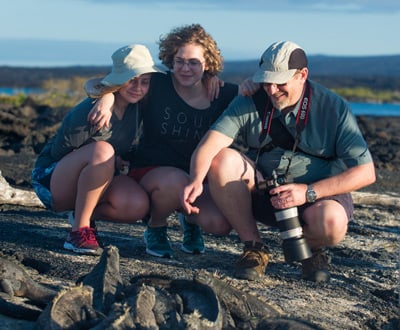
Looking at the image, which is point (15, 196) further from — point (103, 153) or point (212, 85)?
point (212, 85)

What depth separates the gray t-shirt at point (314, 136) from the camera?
18.5 feet

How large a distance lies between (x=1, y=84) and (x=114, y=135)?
54.2m

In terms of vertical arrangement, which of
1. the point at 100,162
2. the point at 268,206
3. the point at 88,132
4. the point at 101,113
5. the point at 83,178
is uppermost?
the point at 101,113

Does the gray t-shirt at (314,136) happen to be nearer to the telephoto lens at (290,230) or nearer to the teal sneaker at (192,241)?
the telephoto lens at (290,230)

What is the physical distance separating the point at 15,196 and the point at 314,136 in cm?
305

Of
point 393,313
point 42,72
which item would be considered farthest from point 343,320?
point 42,72

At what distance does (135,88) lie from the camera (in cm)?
599

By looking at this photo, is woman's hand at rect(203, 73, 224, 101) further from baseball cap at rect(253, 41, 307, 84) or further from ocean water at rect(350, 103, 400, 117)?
ocean water at rect(350, 103, 400, 117)

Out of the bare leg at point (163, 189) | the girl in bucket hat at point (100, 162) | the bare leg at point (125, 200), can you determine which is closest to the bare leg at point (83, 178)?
the girl in bucket hat at point (100, 162)

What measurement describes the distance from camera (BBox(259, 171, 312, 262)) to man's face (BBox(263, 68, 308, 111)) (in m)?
0.41

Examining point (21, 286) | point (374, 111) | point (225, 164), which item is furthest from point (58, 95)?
point (21, 286)

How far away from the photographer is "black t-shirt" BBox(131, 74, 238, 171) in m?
6.10

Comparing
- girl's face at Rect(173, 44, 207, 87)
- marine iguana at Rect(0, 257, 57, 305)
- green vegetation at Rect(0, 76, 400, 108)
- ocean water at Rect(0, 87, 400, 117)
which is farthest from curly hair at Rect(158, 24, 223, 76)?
ocean water at Rect(0, 87, 400, 117)

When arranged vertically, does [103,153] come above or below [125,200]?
above
